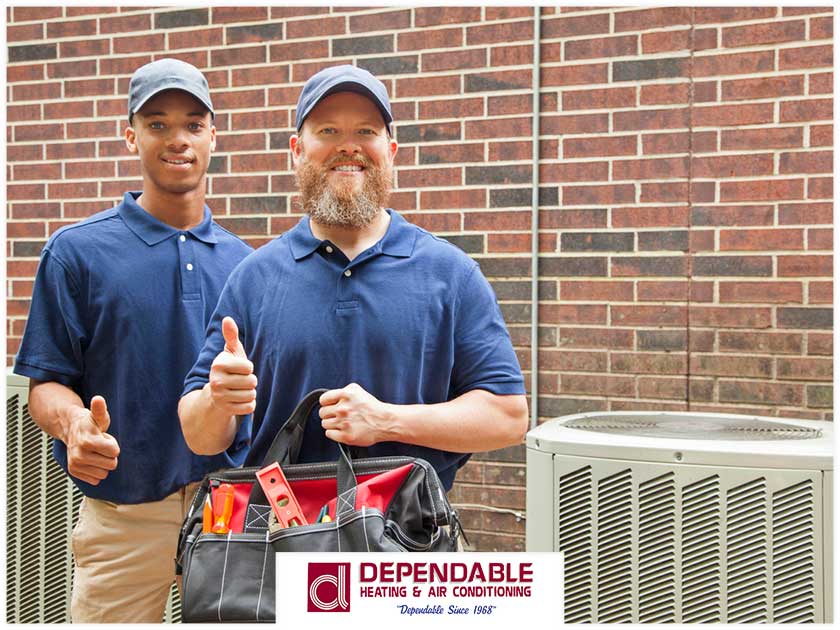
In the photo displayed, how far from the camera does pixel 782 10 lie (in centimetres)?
248

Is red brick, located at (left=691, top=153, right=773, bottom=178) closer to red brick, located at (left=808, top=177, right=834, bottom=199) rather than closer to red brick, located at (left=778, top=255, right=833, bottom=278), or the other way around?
red brick, located at (left=808, top=177, right=834, bottom=199)

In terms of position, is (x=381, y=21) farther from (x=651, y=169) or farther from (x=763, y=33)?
(x=763, y=33)

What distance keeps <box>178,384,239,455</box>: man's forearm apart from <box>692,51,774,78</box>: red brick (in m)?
1.78

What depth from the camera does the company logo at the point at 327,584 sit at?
1443 millimetres

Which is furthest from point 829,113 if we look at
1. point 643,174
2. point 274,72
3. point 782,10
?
point 274,72

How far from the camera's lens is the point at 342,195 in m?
1.68

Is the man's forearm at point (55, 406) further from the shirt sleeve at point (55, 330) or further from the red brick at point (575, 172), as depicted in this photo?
the red brick at point (575, 172)

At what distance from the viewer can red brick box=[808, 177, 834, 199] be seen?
2.46 meters

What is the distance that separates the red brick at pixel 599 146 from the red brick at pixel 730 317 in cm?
54

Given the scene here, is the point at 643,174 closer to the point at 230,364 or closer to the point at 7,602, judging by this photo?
the point at 230,364

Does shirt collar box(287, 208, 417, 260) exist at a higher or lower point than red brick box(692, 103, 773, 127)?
lower

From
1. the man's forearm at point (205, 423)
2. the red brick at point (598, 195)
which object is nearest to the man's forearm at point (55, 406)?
the man's forearm at point (205, 423)

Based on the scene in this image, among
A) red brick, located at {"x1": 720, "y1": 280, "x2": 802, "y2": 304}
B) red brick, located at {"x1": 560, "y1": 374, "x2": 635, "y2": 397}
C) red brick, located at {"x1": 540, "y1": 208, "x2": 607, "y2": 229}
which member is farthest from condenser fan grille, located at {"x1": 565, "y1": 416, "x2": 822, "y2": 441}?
red brick, located at {"x1": 540, "y1": 208, "x2": 607, "y2": 229}

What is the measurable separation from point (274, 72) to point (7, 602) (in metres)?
2.01
